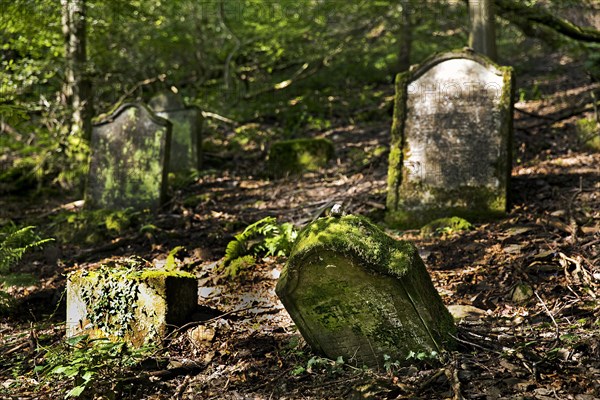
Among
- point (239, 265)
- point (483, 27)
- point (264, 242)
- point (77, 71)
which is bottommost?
point (239, 265)

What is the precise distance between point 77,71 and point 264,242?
225 inches

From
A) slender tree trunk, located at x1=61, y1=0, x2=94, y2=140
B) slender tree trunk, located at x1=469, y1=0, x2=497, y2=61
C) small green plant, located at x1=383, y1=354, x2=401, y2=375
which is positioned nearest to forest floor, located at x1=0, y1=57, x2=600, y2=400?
small green plant, located at x1=383, y1=354, x2=401, y2=375

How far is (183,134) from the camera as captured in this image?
33.3ft

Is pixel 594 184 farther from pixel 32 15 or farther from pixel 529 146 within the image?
pixel 32 15

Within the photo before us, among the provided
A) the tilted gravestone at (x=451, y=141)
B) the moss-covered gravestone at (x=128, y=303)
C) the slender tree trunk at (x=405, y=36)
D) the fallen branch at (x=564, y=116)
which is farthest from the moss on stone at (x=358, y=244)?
the slender tree trunk at (x=405, y=36)

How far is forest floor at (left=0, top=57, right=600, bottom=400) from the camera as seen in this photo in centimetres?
322

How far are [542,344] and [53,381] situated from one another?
3.03 m

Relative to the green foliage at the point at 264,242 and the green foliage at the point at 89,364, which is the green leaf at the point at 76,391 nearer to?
the green foliage at the point at 89,364

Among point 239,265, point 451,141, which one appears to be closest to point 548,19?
point 451,141

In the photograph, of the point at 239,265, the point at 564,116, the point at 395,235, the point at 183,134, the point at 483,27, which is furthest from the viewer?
Result: the point at 183,134

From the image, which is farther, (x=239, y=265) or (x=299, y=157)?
(x=299, y=157)

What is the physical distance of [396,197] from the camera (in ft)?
22.2

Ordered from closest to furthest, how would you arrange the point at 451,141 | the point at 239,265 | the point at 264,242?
the point at 239,265, the point at 264,242, the point at 451,141

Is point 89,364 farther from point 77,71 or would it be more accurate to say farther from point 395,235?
point 77,71
